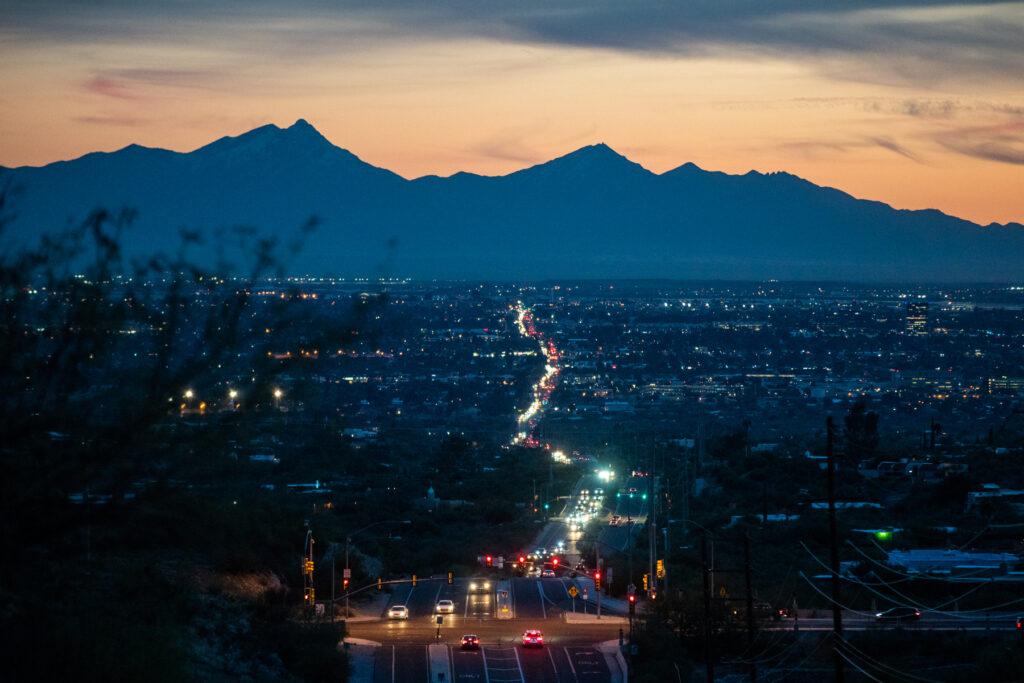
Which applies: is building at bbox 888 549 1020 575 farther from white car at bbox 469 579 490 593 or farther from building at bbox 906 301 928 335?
building at bbox 906 301 928 335

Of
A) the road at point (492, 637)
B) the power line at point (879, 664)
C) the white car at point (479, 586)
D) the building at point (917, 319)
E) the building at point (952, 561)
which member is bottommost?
the white car at point (479, 586)

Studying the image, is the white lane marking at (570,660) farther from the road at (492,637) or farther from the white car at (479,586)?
the white car at (479,586)

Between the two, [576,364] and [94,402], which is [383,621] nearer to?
[94,402]

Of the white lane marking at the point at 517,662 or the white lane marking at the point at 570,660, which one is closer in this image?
the white lane marking at the point at 517,662

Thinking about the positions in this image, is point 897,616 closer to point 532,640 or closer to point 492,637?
point 532,640

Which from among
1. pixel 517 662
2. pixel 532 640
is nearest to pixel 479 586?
pixel 532 640

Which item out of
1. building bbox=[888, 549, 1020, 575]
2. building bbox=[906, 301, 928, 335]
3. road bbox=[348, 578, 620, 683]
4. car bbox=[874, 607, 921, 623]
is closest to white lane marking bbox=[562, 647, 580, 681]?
road bbox=[348, 578, 620, 683]

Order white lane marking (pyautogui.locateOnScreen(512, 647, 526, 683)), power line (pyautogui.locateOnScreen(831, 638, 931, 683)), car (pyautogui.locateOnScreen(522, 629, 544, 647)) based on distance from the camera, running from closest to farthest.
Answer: power line (pyautogui.locateOnScreen(831, 638, 931, 683))
white lane marking (pyautogui.locateOnScreen(512, 647, 526, 683))
car (pyautogui.locateOnScreen(522, 629, 544, 647))

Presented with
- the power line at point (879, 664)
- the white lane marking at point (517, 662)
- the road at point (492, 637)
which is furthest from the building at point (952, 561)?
the white lane marking at point (517, 662)

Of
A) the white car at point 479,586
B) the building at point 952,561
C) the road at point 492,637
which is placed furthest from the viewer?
the white car at point 479,586
